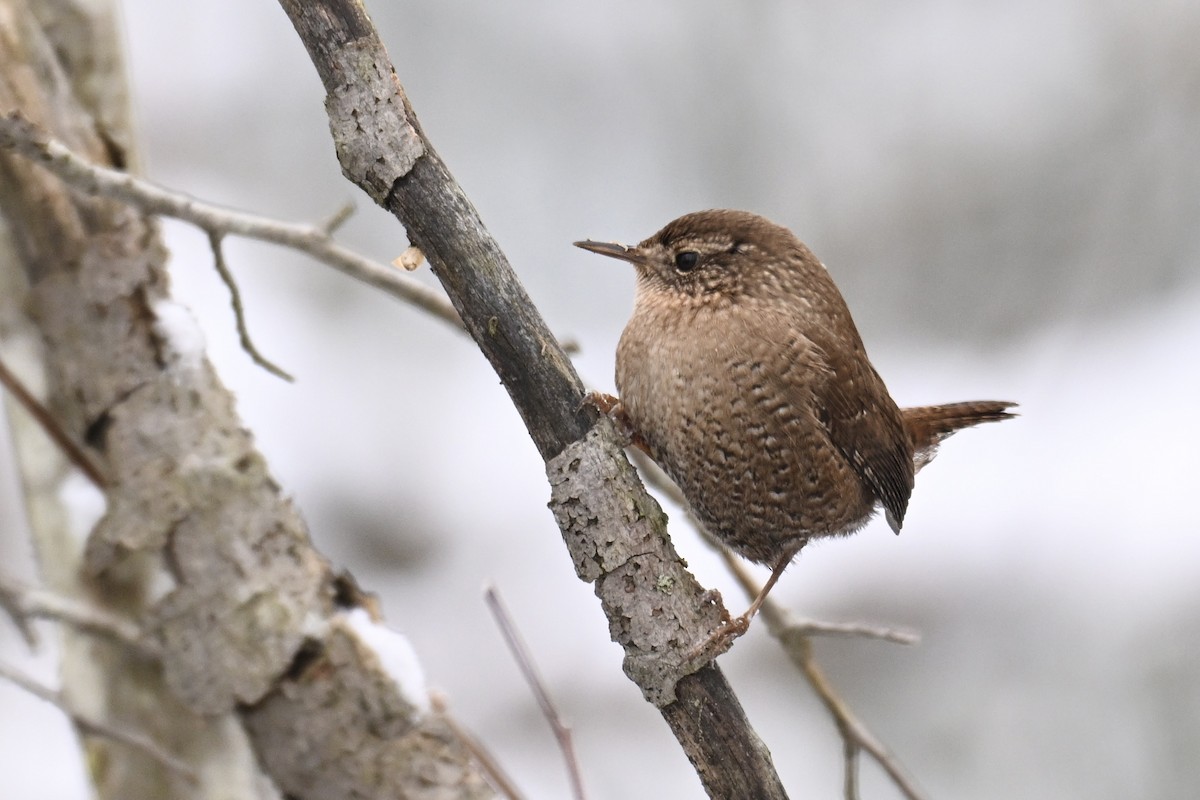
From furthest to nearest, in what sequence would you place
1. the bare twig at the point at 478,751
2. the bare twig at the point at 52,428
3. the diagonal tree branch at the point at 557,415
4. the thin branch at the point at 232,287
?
the bare twig at the point at 52,428, the thin branch at the point at 232,287, the bare twig at the point at 478,751, the diagonal tree branch at the point at 557,415

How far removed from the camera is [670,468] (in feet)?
7.66

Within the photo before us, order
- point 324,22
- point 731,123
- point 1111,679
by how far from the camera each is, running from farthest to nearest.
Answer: point 731,123 → point 1111,679 → point 324,22

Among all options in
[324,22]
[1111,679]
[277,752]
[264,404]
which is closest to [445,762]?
[277,752]

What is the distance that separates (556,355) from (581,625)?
3.37 meters

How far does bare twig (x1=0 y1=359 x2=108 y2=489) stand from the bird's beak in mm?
1132

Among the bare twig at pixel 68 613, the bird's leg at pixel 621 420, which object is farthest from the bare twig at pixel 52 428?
the bird's leg at pixel 621 420

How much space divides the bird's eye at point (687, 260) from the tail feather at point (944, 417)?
821mm

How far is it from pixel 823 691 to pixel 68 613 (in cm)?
157

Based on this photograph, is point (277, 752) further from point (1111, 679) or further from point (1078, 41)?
point (1078, 41)

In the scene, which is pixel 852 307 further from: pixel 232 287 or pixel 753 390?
pixel 232 287

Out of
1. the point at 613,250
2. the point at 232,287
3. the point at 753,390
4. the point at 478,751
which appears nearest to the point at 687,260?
the point at 613,250

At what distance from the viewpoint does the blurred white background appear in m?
4.76

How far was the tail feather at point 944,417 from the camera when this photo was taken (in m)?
2.96

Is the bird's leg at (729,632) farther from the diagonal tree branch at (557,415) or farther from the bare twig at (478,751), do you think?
the bare twig at (478,751)
